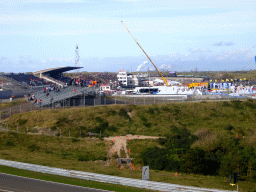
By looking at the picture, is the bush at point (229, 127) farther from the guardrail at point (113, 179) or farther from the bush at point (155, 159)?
the guardrail at point (113, 179)

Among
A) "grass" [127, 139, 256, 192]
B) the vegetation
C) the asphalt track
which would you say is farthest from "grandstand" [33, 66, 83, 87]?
the asphalt track

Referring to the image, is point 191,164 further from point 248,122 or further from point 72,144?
point 248,122

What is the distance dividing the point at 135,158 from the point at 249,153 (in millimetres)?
10956

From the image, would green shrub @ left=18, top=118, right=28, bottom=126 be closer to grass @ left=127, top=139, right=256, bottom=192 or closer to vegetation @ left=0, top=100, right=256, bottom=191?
vegetation @ left=0, top=100, right=256, bottom=191

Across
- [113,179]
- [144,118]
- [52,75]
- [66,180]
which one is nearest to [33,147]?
[66,180]

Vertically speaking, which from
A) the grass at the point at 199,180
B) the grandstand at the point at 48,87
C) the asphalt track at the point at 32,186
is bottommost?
the grass at the point at 199,180

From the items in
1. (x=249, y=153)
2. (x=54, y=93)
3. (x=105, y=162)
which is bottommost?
(x=105, y=162)

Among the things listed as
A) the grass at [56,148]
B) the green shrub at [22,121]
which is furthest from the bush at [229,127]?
the green shrub at [22,121]

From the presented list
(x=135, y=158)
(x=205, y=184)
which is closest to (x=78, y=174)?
(x=205, y=184)

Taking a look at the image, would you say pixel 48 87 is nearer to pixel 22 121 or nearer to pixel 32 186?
pixel 22 121

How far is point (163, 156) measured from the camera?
27.5 m

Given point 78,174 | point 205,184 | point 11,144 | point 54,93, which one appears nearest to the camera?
point 78,174

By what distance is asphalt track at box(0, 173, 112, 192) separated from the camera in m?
15.5

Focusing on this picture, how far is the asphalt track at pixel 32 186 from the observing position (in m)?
15.5
